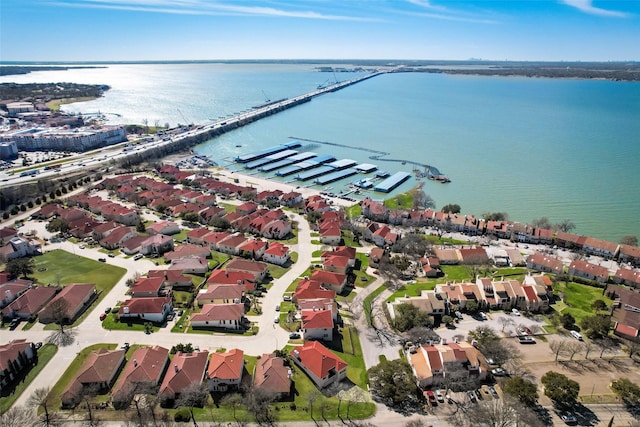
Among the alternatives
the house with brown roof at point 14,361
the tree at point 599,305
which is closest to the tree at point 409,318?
the tree at point 599,305

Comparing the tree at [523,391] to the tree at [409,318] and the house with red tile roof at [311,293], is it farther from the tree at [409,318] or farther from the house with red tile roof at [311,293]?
the house with red tile roof at [311,293]

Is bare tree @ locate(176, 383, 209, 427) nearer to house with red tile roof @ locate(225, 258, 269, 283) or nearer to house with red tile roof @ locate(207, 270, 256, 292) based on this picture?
house with red tile roof @ locate(207, 270, 256, 292)

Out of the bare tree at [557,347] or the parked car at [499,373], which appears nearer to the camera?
the parked car at [499,373]

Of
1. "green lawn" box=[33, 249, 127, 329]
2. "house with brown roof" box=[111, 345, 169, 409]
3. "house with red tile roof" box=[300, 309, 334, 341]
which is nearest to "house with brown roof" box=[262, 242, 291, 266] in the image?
"house with red tile roof" box=[300, 309, 334, 341]

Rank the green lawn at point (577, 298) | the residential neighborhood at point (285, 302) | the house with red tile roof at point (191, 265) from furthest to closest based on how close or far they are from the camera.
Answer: the house with red tile roof at point (191, 265), the green lawn at point (577, 298), the residential neighborhood at point (285, 302)

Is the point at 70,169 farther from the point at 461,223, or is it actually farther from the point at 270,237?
the point at 461,223

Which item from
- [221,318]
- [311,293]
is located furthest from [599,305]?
[221,318]
